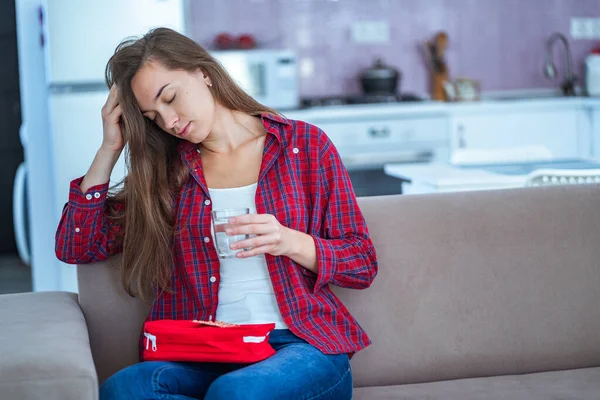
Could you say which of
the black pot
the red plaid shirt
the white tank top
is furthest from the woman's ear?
the black pot

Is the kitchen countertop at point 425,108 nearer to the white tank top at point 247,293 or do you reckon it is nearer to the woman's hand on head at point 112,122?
the woman's hand on head at point 112,122

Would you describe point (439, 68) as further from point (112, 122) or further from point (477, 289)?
point (112, 122)

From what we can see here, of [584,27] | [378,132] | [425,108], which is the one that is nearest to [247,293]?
[378,132]

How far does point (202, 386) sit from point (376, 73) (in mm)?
3467

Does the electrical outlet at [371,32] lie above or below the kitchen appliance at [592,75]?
above

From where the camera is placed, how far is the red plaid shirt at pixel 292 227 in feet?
5.73

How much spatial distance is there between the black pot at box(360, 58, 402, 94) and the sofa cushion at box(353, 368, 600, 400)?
10.4 ft

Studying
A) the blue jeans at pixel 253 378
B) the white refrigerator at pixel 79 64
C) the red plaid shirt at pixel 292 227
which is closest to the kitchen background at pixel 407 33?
the white refrigerator at pixel 79 64

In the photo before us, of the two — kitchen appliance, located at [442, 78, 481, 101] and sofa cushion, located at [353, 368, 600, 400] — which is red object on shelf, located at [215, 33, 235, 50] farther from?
sofa cushion, located at [353, 368, 600, 400]

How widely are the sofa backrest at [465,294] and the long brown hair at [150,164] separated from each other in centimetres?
12

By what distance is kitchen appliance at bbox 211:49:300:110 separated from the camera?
4531 mm

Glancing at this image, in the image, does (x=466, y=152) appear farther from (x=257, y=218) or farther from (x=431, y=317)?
(x=257, y=218)

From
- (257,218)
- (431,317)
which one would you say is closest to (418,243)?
(431,317)

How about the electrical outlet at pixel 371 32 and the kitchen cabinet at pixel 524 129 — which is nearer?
the kitchen cabinet at pixel 524 129
